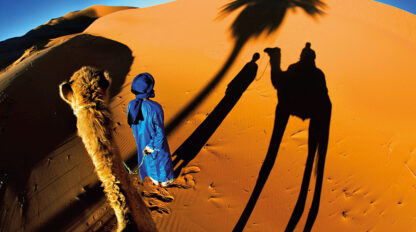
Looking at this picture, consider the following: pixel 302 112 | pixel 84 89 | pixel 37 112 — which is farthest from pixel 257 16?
pixel 84 89

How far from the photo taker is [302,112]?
5215 mm

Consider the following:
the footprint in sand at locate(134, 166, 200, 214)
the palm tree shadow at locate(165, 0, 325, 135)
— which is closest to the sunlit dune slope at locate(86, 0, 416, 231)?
the footprint in sand at locate(134, 166, 200, 214)

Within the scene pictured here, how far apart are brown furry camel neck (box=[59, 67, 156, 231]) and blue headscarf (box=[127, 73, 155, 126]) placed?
127cm

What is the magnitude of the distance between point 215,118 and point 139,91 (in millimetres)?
2854

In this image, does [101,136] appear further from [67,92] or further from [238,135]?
[238,135]

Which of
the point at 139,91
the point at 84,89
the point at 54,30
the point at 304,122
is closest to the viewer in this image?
the point at 84,89

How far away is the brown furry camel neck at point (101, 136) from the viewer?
1.06 meters

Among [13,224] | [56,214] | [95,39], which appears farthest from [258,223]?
[95,39]

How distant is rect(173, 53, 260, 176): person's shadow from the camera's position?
4.00 metres

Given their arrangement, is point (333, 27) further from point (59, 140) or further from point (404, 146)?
point (59, 140)

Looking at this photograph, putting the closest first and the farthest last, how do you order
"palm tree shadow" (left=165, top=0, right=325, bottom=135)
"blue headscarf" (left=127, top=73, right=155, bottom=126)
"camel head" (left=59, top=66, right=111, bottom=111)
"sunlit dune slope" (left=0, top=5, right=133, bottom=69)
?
"camel head" (left=59, top=66, right=111, bottom=111)
"blue headscarf" (left=127, top=73, right=155, bottom=126)
"palm tree shadow" (left=165, top=0, right=325, bottom=135)
"sunlit dune slope" (left=0, top=5, right=133, bottom=69)

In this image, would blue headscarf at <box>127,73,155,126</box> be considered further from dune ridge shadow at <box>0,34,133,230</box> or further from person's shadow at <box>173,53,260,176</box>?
dune ridge shadow at <box>0,34,133,230</box>

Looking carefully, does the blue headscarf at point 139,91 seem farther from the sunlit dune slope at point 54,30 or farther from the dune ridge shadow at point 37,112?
the sunlit dune slope at point 54,30

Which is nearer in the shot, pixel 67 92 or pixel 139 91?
pixel 67 92
